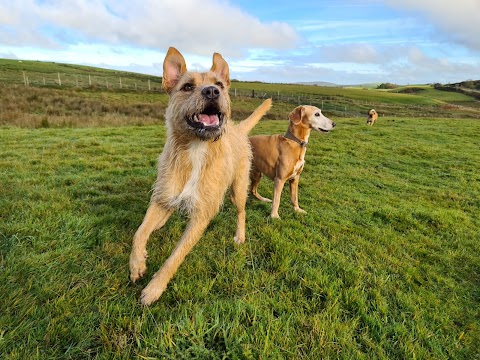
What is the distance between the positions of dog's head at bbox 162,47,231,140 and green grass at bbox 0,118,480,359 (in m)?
1.54

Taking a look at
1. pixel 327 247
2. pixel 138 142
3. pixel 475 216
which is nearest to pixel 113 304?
pixel 327 247

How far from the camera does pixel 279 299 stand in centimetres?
307

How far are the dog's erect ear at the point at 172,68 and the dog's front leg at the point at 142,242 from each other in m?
1.57

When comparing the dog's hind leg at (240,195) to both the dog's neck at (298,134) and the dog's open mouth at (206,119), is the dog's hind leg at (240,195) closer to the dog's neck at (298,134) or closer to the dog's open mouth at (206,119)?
the dog's open mouth at (206,119)

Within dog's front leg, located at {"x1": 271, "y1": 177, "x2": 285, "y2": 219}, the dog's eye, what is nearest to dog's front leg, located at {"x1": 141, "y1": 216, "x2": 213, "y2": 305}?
the dog's eye

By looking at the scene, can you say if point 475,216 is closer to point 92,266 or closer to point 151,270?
point 151,270

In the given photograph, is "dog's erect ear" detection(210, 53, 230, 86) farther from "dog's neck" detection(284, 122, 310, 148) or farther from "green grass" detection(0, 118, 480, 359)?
"dog's neck" detection(284, 122, 310, 148)

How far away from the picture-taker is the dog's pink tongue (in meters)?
3.57

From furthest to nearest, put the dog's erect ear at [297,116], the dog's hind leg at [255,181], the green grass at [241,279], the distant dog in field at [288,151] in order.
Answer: the dog's hind leg at [255,181] < the dog's erect ear at [297,116] < the distant dog in field at [288,151] < the green grass at [241,279]

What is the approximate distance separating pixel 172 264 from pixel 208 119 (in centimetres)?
166

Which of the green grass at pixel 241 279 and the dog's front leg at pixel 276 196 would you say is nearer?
the green grass at pixel 241 279

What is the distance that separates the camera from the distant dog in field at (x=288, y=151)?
6305mm

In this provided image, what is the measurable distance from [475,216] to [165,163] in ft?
23.1

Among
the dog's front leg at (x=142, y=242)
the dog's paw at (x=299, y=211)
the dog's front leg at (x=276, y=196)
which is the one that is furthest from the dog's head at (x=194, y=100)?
the dog's paw at (x=299, y=211)
